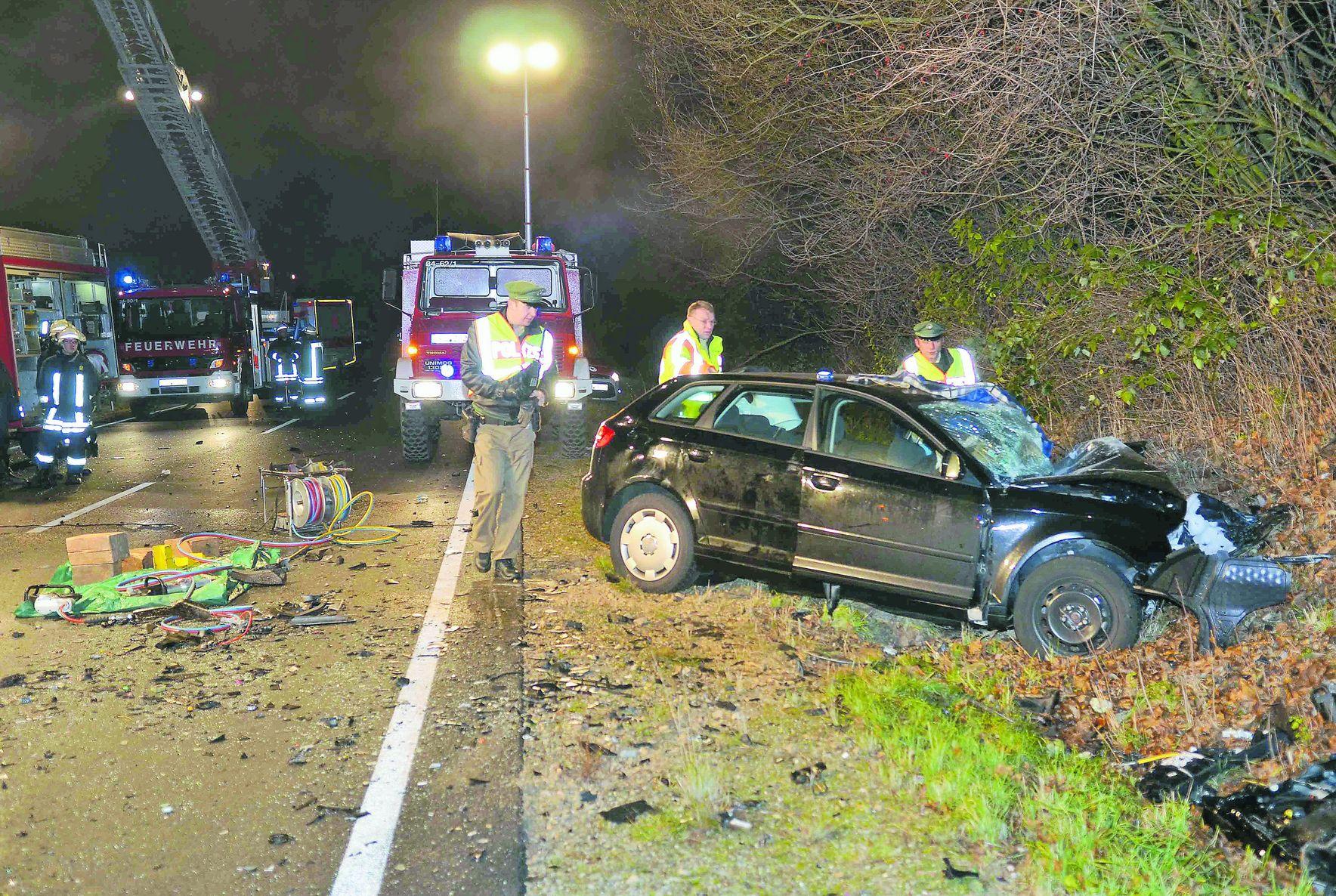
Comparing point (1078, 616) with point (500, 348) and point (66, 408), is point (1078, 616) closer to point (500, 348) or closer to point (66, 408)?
point (500, 348)

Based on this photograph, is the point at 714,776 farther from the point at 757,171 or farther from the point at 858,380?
the point at 757,171

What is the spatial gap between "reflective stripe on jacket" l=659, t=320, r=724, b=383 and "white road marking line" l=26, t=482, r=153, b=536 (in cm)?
543

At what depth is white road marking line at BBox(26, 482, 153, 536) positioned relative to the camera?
9.44 m

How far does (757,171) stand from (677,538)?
8.27m

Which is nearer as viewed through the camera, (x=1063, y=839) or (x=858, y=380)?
(x=1063, y=839)

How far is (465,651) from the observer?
5.95 metres

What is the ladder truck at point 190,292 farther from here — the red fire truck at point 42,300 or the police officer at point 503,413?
the police officer at point 503,413

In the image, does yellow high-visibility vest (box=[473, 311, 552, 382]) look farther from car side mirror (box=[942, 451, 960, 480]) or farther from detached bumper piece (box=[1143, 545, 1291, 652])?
detached bumper piece (box=[1143, 545, 1291, 652])

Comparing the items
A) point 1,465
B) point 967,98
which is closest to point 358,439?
point 1,465

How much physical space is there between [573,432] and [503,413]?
641 cm

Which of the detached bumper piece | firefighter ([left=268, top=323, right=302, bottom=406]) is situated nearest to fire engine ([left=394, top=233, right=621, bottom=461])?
the detached bumper piece

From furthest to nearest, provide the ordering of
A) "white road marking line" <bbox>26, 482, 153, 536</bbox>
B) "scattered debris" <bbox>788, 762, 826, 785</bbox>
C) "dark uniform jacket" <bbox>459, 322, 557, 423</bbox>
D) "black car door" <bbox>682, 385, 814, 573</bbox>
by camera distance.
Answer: "white road marking line" <bbox>26, 482, 153, 536</bbox> < "dark uniform jacket" <bbox>459, 322, 557, 423</bbox> < "black car door" <bbox>682, 385, 814, 573</bbox> < "scattered debris" <bbox>788, 762, 826, 785</bbox>

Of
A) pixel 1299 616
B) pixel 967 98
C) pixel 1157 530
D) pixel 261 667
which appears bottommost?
pixel 261 667

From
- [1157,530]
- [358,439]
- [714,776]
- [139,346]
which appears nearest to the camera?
[714,776]
